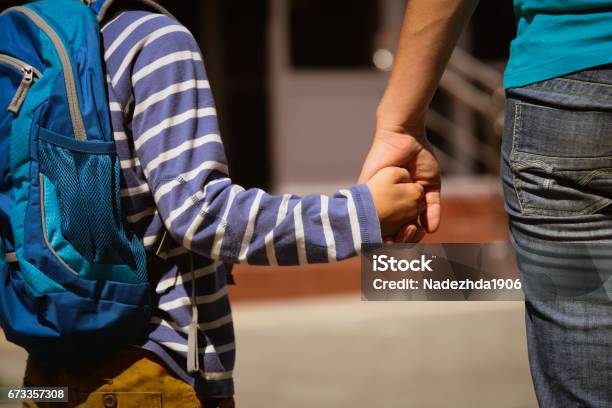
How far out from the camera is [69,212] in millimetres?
1613

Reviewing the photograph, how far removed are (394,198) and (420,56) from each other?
0.97ft

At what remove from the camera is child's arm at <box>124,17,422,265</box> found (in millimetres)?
1578

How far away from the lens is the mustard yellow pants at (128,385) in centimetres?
170

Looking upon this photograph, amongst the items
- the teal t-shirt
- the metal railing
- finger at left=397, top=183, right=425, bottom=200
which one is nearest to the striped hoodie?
finger at left=397, top=183, right=425, bottom=200

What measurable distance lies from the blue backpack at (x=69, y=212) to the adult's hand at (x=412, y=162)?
504mm

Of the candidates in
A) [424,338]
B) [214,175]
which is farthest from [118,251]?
[424,338]

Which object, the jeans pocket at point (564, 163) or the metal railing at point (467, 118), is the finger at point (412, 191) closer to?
the jeans pocket at point (564, 163)

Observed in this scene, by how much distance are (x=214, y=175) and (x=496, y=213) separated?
5.89 m

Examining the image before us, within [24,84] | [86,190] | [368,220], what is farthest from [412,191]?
[24,84]

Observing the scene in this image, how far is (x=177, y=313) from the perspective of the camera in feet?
5.62

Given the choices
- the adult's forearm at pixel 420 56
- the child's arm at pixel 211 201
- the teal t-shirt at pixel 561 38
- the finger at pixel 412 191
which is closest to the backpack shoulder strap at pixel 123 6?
the child's arm at pixel 211 201

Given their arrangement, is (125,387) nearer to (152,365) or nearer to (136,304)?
(152,365)
